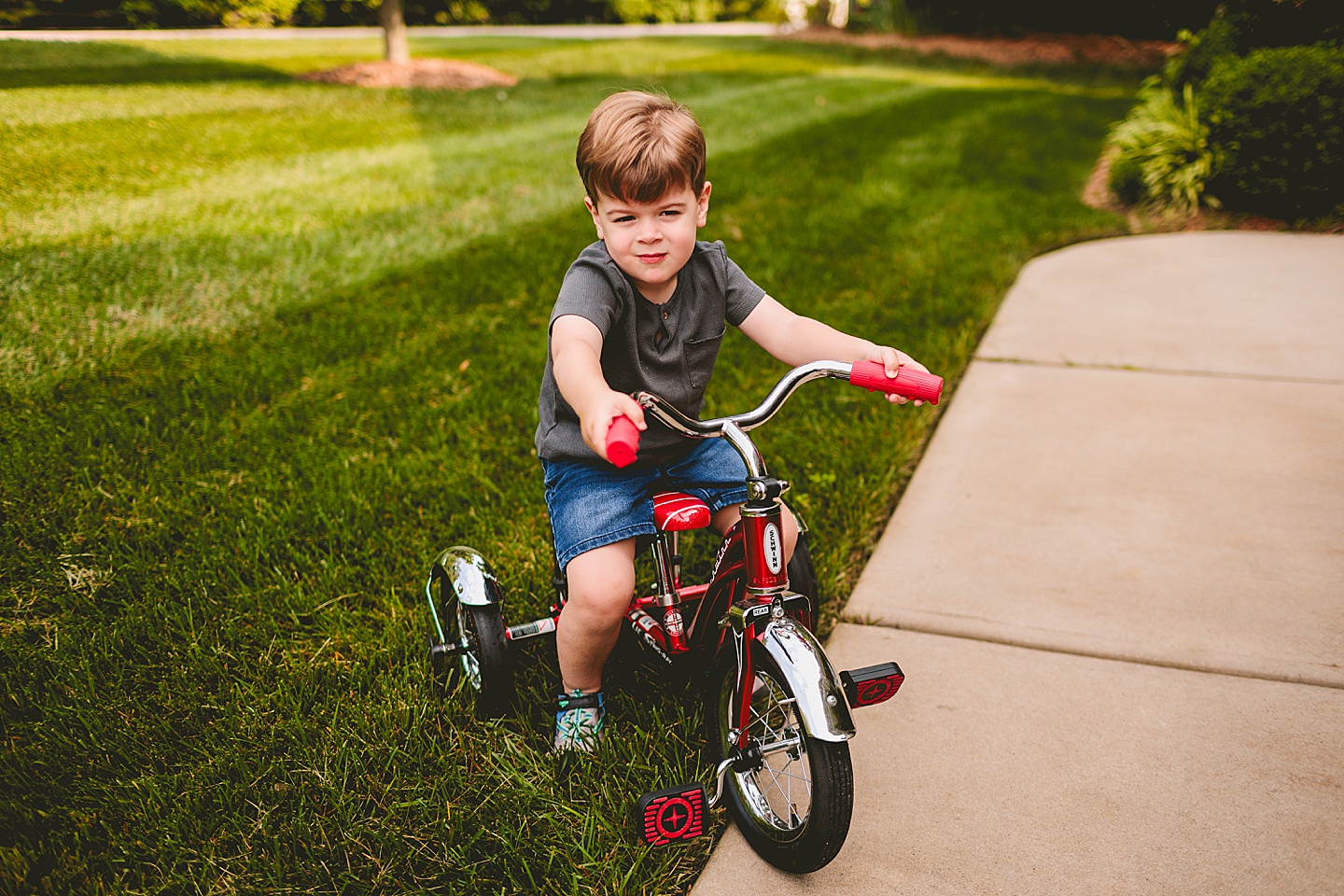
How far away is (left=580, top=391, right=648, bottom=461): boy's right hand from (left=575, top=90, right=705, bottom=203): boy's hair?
21.4 inches

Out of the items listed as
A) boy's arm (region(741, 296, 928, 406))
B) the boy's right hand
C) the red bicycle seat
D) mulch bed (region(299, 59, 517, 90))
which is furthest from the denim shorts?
mulch bed (region(299, 59, 517, 90))

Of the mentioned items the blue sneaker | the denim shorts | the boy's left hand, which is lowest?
the blue sneaker

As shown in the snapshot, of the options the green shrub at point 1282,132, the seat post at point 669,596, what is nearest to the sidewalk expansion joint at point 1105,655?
the seat post at point 669,596

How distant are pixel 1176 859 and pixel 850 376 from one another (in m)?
1.19

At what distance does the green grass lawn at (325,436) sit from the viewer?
201 centimetres

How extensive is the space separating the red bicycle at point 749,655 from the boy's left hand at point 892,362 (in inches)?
1.0

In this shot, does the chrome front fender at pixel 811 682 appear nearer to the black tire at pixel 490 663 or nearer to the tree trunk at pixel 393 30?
the black tire at pixel 490 663

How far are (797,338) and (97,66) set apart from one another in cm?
635

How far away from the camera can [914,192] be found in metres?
6.54

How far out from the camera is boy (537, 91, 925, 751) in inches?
71.9

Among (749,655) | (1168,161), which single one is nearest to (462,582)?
(749,655)

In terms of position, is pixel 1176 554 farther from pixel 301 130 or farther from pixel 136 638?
pixel 301 130

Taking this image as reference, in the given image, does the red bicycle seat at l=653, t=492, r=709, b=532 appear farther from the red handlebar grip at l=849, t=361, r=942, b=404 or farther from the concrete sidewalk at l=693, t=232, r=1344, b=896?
the concrete sidewalk at l=693, t=232, r=1344, b=896

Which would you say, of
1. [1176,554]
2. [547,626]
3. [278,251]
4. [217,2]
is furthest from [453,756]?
[217,2]
